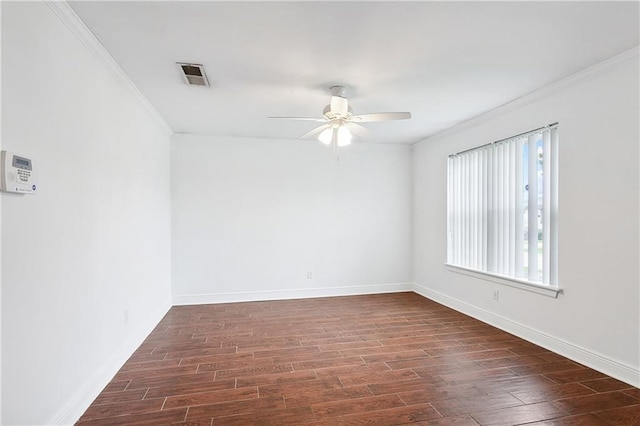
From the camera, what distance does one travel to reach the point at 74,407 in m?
1.97

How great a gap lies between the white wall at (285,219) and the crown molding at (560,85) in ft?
5.55

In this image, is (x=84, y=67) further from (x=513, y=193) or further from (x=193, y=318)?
(x=513, y=193)

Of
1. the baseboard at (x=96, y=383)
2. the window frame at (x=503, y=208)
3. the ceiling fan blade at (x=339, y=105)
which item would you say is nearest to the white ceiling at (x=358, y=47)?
the ceiling fan blade at (x=339, y=105)

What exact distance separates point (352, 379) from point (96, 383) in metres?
1.81

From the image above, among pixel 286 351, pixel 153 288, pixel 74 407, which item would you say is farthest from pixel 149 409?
pixel 153 288

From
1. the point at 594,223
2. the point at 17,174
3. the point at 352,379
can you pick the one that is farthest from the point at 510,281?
the point at 17,174

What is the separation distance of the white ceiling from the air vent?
8 cm

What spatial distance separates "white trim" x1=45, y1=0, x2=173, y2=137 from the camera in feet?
5.99

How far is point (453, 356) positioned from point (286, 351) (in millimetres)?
1509

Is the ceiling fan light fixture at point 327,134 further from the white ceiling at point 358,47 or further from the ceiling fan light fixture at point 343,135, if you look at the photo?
the white ceiling at point 358,47

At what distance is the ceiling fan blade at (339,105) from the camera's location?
288cm

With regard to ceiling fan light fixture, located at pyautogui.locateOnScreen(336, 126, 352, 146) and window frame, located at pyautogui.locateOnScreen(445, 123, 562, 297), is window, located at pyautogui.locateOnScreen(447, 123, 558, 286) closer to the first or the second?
window frame, located at pyautogui.locateOnScreen(445, 123, 562, 297)

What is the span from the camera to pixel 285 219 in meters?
5.09

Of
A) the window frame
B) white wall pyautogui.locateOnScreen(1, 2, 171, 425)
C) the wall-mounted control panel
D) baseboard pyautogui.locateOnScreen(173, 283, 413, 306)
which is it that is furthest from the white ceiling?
baseboard pyautogui.locateOnScreen(173, 283, 413, 306)
